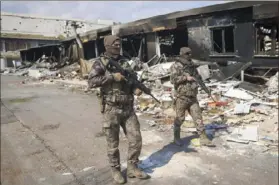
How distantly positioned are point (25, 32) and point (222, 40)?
30.8 m

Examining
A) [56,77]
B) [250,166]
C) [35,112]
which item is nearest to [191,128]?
[250,166]

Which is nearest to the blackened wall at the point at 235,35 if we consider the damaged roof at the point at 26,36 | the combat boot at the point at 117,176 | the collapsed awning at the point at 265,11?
the collapsed awning at the point at 265,11

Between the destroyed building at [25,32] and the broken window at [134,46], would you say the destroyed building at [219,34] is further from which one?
the destroyed building at [25,32]

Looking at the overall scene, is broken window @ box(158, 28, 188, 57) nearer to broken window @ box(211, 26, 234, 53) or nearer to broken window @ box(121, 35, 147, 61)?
broken window @ box(121, 35, 147, 61)

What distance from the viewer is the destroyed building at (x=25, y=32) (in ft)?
111

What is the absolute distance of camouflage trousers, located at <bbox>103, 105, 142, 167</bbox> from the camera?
3504 mm

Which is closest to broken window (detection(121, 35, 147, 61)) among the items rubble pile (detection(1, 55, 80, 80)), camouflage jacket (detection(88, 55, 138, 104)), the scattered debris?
the scattered debris

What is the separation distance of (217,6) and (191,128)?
6.68 m

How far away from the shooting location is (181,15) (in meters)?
12.8

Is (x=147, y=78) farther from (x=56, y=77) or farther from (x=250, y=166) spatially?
(x=56, y=77)

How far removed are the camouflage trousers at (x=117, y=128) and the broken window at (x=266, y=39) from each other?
8.10m

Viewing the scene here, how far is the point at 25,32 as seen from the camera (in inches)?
1431

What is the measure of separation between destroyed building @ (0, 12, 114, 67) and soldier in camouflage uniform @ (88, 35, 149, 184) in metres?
30.0

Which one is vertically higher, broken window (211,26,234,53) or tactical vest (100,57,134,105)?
broken window (211,26,234,53)
